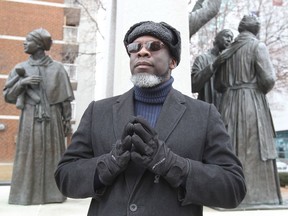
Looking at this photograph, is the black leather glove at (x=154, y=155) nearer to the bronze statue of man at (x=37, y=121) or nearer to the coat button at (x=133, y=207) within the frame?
the coat button at (x=133, y=207)

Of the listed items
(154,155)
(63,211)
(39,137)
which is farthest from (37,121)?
(154,155)

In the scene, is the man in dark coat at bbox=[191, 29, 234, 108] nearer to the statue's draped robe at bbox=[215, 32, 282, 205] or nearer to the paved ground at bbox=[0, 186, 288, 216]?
the statue's draped robe at bbox=[215, 32, 282, 205]

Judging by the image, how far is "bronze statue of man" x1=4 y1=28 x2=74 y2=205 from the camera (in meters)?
5.72

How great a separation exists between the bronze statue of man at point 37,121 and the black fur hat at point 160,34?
159 inches

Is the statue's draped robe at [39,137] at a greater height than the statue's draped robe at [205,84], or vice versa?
the statue's draped robe at [205,84]

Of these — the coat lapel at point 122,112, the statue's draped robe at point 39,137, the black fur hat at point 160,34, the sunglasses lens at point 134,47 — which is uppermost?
the black fur hat at point 160,34

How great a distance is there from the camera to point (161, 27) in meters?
1.97

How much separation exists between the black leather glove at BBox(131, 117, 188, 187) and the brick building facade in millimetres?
23209

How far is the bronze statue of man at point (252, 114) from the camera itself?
19.6ft

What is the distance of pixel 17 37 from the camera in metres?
26.3

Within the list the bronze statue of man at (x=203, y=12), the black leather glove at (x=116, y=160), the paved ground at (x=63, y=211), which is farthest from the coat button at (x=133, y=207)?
the bronze statue of man at (x=203, y=12)

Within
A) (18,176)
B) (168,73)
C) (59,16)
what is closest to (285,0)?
(59,16)

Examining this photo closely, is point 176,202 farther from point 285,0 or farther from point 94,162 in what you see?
point 285,0

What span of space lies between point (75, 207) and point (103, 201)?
361 centimetres
